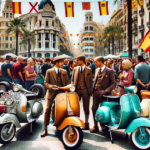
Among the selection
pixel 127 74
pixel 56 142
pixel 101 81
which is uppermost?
pixel 127 74

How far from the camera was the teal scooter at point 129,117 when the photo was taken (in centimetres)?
392

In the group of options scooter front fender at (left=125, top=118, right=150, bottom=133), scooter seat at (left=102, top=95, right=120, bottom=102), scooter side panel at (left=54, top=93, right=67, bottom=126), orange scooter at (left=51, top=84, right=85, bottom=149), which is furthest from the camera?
scooter seat at (left=102, top=95, right=120, bottom=102)

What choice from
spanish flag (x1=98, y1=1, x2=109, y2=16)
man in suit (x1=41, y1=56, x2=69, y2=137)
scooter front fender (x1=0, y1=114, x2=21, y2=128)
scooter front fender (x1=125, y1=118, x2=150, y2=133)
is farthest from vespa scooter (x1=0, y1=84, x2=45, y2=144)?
spanish flag (x1=98, y1=1, x2=109, y2=16)

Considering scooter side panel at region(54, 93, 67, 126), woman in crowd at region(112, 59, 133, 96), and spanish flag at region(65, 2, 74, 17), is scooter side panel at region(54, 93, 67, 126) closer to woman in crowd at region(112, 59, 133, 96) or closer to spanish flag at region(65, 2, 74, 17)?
woman in crowd at region(112, 59, 133, 96)

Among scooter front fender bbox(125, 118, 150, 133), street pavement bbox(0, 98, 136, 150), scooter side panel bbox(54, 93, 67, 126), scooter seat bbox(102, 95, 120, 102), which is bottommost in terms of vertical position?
street pavement bbox(0, 98, 136, 150)

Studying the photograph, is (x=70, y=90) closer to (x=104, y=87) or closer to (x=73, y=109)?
(x=73, y=109)

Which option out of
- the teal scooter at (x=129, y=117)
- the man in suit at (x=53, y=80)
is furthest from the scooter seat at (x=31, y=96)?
the teal scooter at (x=129, y=117)

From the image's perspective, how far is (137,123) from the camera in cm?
395

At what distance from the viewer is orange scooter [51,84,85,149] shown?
3992 mm

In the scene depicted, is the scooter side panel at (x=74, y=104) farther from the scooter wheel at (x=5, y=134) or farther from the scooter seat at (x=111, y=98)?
the scooter wheel at (x=5, y=134)

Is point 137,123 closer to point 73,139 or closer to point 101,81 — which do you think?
point 73,139

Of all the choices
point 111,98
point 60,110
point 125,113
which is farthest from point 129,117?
point 60,110

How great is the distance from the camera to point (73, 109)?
4418mm

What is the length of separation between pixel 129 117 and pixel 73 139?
1160 millimetres
